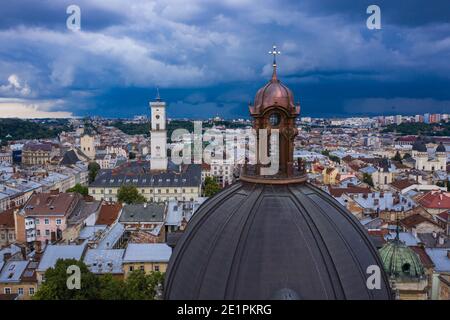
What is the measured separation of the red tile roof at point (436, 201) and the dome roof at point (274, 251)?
6852 centimetres

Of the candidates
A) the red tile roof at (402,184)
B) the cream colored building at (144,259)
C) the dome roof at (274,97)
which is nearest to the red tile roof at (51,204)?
the cream colored building at (144,259)

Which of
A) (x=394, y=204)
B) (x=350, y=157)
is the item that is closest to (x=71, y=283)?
(x=394, y=204)

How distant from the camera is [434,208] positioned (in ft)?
267

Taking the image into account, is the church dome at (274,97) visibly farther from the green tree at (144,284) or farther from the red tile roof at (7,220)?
Result: the red tile roof at (7,220)

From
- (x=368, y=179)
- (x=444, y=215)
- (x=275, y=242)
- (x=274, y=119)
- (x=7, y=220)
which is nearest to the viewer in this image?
(x=275, y=242)

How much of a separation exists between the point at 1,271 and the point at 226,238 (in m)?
38.3

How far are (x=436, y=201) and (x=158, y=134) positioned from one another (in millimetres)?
67627

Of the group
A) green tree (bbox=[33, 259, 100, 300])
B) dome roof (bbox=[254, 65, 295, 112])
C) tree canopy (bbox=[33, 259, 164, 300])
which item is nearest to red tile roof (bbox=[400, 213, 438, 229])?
tree canopy (bbox=[33, 259, 164, 300])

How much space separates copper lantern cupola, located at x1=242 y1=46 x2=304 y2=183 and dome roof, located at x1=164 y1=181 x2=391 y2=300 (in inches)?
26.6

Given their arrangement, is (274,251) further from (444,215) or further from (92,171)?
(92,171)

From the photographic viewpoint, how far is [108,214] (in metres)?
75.2

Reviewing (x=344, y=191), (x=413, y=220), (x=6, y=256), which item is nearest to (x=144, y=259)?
(x=6, y=256)

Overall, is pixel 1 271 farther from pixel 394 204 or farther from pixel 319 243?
pixel 394 204

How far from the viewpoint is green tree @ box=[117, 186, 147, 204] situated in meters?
95.4
